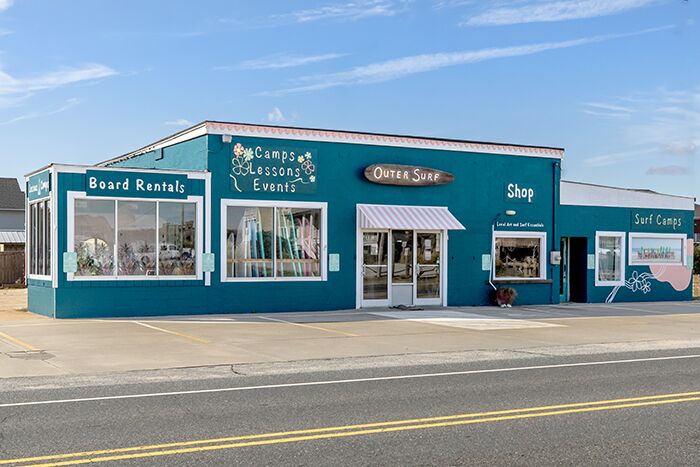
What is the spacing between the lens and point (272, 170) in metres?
22.2

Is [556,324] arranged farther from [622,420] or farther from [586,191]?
[622,420]

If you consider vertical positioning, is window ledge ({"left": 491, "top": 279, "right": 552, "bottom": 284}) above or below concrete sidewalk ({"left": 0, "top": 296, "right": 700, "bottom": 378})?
above

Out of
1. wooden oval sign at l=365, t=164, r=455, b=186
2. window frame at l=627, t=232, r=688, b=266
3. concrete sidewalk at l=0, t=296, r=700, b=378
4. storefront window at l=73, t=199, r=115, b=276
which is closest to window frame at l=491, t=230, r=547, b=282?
concrete sidewalk at l=0, t=296, r=700, b=378

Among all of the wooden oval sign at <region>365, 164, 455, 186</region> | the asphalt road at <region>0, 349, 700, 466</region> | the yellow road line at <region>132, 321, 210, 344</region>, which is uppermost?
the wooden oval sign at <region>365, 164, 455, 186</region>

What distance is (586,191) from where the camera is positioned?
2789 centimetres

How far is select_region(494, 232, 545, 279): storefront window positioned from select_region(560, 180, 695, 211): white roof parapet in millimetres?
1859

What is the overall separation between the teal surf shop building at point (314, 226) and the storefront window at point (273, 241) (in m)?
0.03

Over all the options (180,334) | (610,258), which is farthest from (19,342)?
(610,258)

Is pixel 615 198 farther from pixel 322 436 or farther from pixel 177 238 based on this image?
pixel 322 436

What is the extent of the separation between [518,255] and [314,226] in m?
7.22

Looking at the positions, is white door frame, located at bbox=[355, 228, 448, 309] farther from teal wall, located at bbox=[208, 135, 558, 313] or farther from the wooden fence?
the wooden fence

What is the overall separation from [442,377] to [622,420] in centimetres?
354

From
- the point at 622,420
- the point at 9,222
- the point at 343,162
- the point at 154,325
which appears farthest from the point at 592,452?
the point at 9,222

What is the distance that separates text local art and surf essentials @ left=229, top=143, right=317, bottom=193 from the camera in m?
21.8
